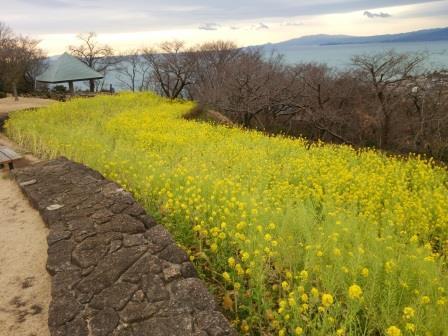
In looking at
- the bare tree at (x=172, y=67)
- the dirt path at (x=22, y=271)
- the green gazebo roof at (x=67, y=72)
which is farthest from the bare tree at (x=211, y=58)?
the dirt path at (x=22, y=271)

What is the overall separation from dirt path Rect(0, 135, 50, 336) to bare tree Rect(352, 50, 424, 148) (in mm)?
19156

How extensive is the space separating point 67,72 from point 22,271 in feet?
78.7

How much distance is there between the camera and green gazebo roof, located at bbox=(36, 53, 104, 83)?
993 inches

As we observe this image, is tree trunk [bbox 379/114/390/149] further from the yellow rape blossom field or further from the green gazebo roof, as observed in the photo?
the green gazebo roof

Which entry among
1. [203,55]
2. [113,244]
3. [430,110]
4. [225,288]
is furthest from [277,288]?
[203,55]

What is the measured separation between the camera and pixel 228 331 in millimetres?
3129

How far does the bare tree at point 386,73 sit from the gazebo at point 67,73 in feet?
57.1

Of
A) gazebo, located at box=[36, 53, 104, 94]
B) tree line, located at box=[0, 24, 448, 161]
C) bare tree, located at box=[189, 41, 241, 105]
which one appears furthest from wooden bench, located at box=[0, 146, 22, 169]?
bare tree, located at box=[189, 41, 241, 105]

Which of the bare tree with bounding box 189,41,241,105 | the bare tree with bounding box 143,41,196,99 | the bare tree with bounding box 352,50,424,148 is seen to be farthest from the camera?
the bare tree with bounding box 189,41,241,105

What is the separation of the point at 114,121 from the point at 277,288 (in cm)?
1233

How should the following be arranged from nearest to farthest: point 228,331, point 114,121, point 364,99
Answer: point 228,331 < point 114,121 < point 364,99

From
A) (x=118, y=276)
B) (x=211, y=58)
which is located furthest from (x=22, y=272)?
(x=211, y=58)

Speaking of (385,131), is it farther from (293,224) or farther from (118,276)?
(118,276)

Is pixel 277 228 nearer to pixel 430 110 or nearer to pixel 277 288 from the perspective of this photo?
pixel 277 288
